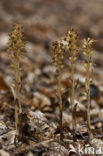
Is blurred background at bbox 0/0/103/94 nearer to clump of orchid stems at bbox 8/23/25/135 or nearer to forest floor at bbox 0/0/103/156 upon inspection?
forest floor at bbox 0/0/103/156

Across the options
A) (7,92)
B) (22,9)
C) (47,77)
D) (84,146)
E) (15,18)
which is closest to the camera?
(84,146)

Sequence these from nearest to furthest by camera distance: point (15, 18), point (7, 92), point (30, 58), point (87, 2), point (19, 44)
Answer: point (19, 44)
point (7, 92)
point (30, 58)
point (15, 18)
point (87, 2)

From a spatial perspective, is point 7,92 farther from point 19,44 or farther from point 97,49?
point 97,49

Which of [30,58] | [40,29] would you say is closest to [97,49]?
[40,29]

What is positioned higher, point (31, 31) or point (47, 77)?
point (31, 31)

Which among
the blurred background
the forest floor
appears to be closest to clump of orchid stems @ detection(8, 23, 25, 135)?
the forest floor

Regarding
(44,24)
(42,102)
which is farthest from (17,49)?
(44,24)

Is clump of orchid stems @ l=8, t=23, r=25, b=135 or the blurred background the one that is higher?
the blurred background

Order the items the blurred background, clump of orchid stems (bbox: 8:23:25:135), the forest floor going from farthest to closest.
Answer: the blurred background → the forest floor → clump of orchid stems (bbox: 8:23:25:135)
